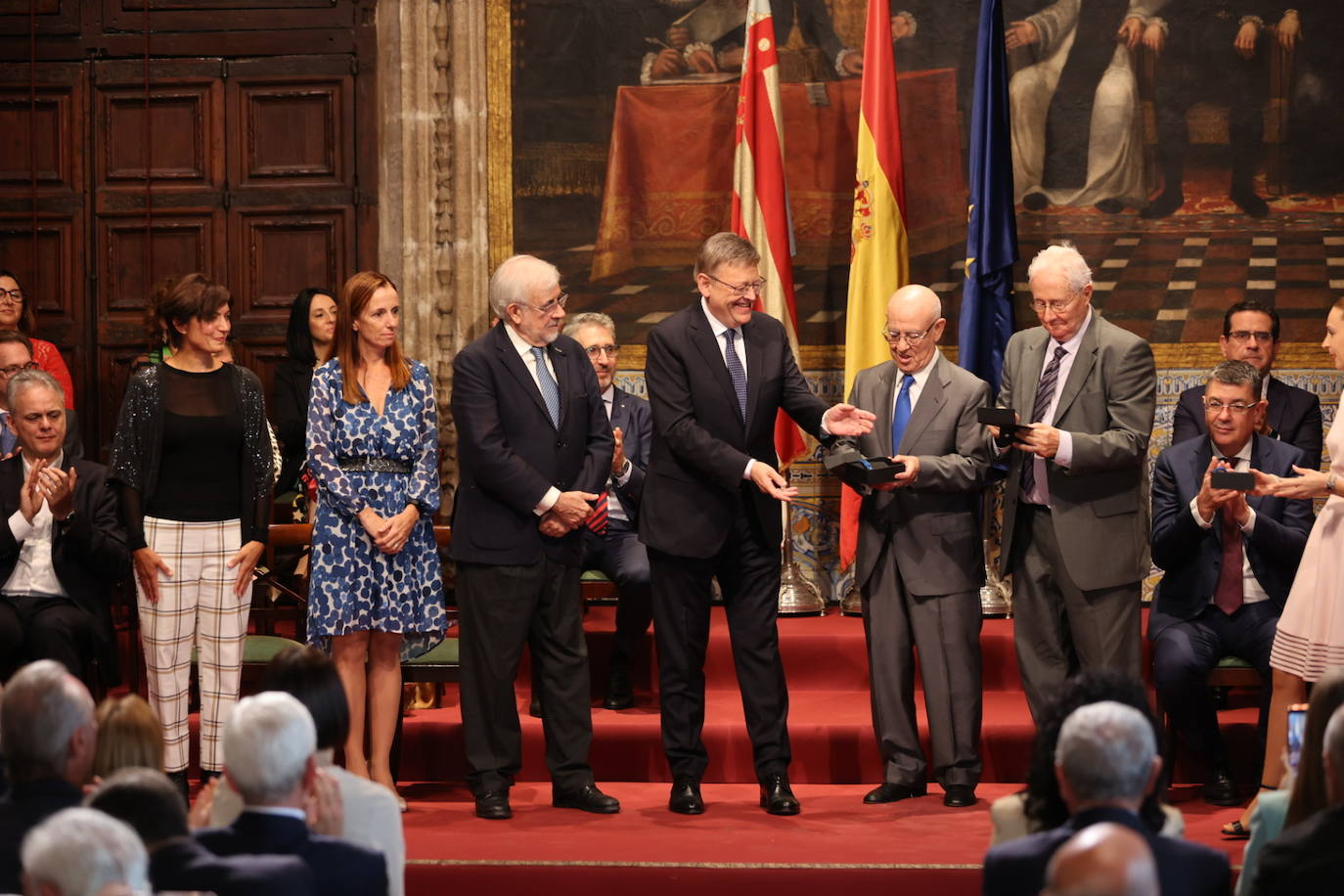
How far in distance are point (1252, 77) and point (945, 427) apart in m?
3.12

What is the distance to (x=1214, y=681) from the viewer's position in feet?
18.7

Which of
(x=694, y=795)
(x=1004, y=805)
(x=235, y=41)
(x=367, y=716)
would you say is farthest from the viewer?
(x=235, y=41)

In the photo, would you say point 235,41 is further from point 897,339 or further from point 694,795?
point 694,795

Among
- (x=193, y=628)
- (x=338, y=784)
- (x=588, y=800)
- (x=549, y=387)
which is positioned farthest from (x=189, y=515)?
(x=338, y=784)

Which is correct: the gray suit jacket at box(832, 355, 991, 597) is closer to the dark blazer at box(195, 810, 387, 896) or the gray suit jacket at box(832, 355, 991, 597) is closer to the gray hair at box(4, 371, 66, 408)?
the gray hair at box(4, 371, 66, 408)

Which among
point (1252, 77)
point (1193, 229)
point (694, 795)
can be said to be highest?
point (1252, 77)

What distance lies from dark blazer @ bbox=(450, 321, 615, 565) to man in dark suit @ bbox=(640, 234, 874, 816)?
27cm

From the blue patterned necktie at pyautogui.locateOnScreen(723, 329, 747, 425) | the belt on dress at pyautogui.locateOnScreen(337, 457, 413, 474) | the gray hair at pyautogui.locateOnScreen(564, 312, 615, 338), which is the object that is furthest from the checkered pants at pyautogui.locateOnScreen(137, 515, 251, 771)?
the gray hair at pyautogui.locateOnScreen(564, 312, 615, 338)

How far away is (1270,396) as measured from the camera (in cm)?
669

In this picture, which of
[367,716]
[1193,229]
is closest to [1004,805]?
[367,716]

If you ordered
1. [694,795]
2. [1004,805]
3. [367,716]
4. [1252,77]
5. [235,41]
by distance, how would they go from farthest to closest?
[235,41]
[1252,77]
[367,716]
[694,795]
[1004,805]

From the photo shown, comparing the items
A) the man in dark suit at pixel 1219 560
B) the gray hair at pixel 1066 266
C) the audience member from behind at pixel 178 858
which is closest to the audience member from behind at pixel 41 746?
the audience member from behind at pixel 178 858

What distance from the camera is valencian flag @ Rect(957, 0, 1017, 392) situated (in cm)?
729

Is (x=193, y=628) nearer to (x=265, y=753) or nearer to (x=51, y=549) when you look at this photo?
(x=51, y=549)
